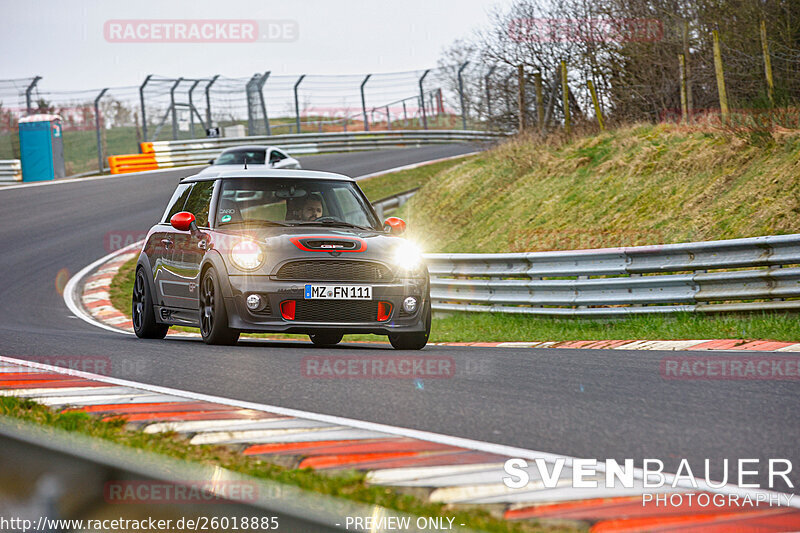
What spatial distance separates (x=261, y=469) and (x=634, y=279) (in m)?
7.98

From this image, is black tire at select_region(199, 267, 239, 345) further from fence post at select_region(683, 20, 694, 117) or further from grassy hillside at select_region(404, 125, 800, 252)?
fence post at select_region(683, 20, 694, 117)

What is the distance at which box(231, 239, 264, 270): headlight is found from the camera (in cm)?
806

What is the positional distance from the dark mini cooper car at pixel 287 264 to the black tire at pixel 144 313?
14 centimetres

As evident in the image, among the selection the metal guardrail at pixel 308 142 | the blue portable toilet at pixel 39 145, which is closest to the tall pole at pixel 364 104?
the metal guardrail at pixel 308 142

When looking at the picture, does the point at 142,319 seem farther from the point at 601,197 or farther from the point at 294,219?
the point at 601,197

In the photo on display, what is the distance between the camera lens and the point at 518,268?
1269cm

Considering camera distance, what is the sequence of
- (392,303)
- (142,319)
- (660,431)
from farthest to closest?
(142,319), (392,303), (660,431)

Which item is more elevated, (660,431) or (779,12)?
(779,12)

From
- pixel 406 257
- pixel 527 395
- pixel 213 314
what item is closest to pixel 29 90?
pixel 213 314

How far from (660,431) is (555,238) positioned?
11.7 meters

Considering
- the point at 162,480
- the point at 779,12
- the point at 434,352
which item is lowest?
the point at 434,352

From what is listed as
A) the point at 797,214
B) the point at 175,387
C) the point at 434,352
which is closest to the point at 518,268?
the point at 797,214

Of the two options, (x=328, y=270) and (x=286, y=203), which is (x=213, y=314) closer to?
(x=328, y=270)

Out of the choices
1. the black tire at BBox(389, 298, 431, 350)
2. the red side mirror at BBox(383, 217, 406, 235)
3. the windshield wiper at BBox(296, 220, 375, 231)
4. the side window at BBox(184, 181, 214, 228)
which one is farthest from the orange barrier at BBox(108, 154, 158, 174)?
the black tire at BBox(389, 298, 431, 350)
